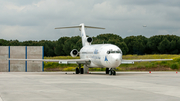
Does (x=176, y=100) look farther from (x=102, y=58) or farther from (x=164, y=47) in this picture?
(x=164, y=47)

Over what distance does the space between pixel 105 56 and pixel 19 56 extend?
70.4ft

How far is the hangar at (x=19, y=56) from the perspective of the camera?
49344mm

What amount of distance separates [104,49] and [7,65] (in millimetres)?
22662

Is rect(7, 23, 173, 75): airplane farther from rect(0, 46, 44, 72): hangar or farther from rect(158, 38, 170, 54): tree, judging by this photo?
rect(158, 38, 170, 54): tree

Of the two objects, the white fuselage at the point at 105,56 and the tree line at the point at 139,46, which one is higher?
the tree line at the point at 139,46

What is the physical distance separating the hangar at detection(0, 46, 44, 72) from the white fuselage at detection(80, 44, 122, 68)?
1386cm

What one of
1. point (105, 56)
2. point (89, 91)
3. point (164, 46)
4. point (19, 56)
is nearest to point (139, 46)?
point (164, 46)

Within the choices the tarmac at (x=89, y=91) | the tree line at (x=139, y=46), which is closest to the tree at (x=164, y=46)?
the tree line at (x=139, y=46)

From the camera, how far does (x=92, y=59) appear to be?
37.0m

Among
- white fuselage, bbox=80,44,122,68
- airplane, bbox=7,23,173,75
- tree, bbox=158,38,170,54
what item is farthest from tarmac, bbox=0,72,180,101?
tree, bbox=158,38,170,54

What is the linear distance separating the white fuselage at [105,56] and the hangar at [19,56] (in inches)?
546

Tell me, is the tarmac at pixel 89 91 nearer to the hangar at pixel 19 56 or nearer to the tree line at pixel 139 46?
the hangar at pixel 19 56

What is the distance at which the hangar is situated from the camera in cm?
4934

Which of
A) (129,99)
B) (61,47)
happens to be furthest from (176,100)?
(61,47)
